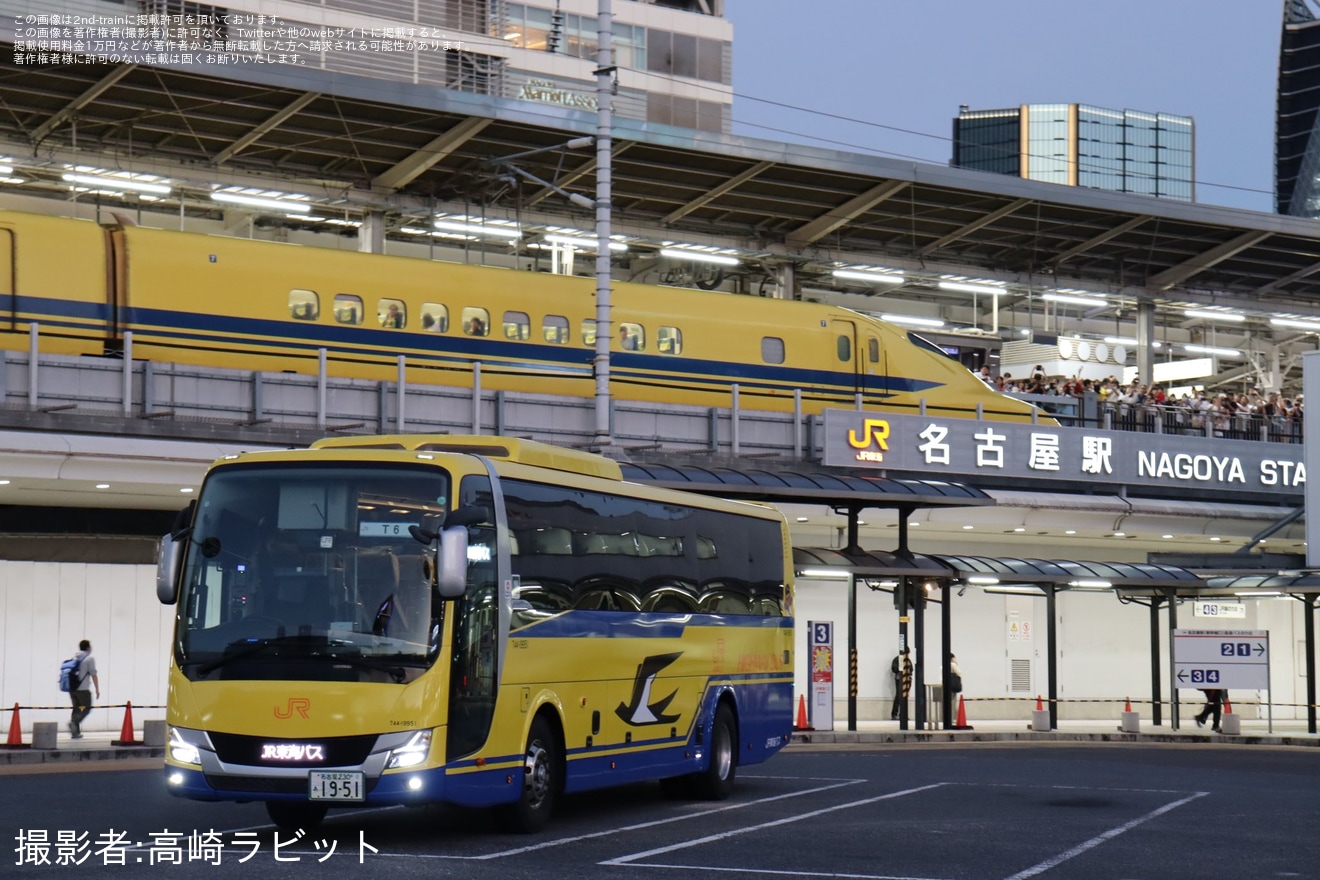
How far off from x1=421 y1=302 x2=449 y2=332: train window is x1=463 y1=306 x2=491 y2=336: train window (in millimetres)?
408

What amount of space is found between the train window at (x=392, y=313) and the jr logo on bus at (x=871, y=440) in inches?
358

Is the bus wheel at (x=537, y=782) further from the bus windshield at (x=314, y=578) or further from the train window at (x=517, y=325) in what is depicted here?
the train window at (x=517, y=325)

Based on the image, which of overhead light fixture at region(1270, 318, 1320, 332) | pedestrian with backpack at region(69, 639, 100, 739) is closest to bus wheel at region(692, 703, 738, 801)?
pedestrian with backpack at region(69, 639, 100, 739)

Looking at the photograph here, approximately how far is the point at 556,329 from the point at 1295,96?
155 meters

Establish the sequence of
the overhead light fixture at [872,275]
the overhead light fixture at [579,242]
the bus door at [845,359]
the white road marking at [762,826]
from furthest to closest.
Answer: the overhead light fixture at [872,275] → the overhead light fixture at [579,242] → the bus door at [845,359] → the white road marking at [762,826]

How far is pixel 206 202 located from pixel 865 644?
18370mm

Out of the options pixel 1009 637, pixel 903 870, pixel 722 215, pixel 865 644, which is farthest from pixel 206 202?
pixel 903 870

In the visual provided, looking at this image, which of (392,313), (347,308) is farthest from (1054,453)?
(347,308)

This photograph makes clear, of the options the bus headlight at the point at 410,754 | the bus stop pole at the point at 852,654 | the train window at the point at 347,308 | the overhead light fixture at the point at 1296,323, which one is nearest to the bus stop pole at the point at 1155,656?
the bus stop pole at the point at 852,654

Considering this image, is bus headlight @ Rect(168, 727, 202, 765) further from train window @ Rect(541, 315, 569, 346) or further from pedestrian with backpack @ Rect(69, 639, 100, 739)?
train window @ Rect(541, 315, 569, 346)

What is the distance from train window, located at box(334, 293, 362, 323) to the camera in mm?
31641

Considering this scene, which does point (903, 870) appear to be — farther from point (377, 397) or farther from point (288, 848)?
point (377, 397)

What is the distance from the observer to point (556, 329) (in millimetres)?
34812

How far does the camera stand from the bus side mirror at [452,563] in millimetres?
13500
